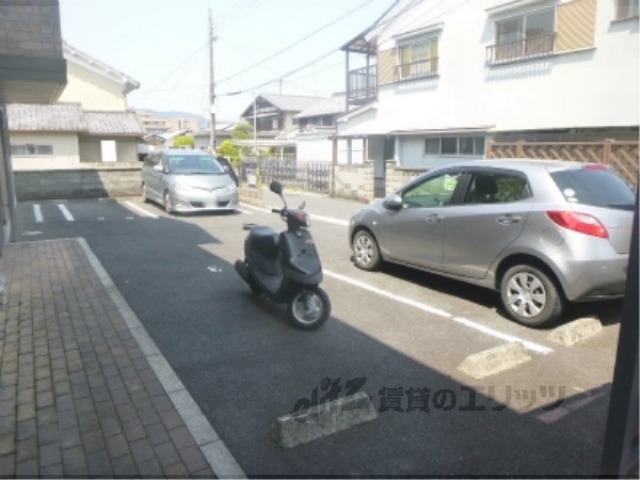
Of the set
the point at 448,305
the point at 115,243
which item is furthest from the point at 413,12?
the point at 448,305

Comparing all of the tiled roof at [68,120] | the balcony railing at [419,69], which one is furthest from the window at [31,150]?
the balcony railing at [419,69]

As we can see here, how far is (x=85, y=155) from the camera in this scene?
73.7 ft

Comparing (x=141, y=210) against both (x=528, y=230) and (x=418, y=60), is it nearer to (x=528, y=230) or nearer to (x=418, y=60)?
(x=418, y=60)

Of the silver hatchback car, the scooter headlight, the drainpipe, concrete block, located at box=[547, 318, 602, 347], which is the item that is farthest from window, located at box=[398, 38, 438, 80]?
concrete block, located at box=[547, 318, 602, 347]

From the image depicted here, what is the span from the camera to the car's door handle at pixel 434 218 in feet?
18.6

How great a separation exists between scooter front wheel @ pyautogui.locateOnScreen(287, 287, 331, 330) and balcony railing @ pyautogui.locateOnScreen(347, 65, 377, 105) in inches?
730

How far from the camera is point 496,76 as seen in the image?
49.0 ft

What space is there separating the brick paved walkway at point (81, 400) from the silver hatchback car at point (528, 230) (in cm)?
342

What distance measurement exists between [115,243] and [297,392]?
21.6ft

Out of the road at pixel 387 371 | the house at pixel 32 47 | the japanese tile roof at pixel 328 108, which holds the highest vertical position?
the japanese tile roof at pixel 328 108

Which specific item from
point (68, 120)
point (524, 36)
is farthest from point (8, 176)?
point (524, 36)

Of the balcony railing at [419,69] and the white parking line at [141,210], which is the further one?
the balcony railing at [419,69]

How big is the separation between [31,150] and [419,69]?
15.8 meters

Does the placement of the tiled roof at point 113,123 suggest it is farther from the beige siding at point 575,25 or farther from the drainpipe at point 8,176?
the beige siding at point 575,25
